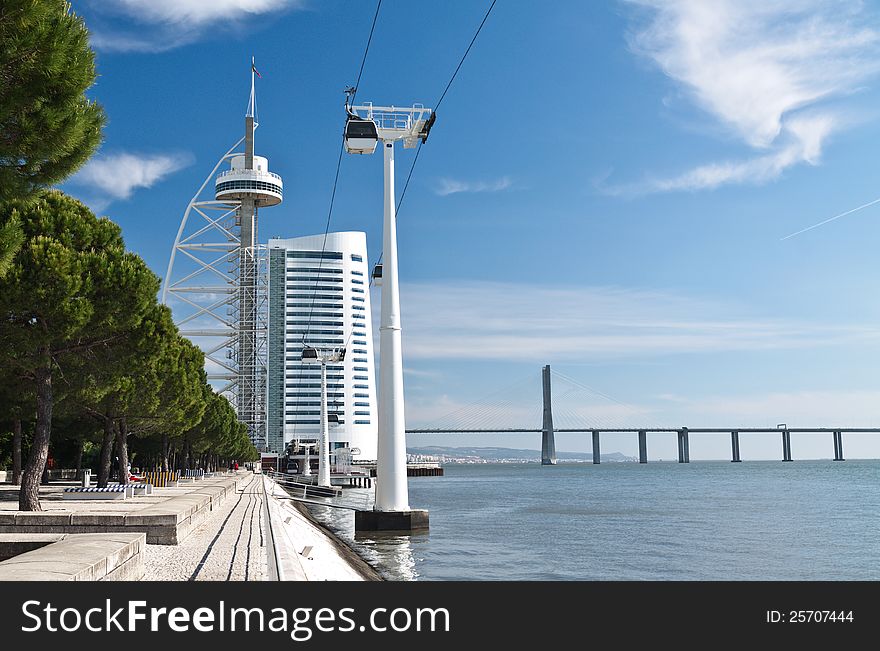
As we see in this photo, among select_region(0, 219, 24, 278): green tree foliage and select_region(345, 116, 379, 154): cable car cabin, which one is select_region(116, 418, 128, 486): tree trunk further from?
select_region(0, 219, 24, 278): green tree foliage

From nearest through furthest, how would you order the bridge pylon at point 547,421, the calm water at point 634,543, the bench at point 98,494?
the calm water at point 634,543 < the bench at point 98,494 < the bridge pylon at point 547,421

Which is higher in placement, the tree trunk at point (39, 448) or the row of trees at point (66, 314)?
the row of trees at point (66, 314)

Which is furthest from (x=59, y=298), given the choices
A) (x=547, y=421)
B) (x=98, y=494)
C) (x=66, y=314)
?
(x=547, y=421)

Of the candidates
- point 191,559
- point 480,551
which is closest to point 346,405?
point 480,551

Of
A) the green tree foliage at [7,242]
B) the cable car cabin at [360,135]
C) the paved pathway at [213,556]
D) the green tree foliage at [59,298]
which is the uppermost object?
the cable car cabin at [360,135]

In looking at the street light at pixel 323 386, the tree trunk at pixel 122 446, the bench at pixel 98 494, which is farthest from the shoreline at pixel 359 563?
the street light at pixel 323 386

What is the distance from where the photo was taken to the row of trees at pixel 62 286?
9.33 metres

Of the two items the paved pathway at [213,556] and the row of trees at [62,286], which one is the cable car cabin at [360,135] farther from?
the paved pathway at [213,556]

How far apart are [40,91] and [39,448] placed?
13.5 metres

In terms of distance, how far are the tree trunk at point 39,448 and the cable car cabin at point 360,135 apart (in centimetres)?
996

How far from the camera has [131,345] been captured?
23.5m

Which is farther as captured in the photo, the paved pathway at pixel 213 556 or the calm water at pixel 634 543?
the calm water at pixel 634 543
